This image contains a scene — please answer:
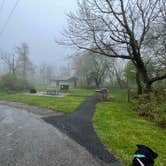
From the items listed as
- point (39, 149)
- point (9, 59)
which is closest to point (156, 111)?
point (39, 149)

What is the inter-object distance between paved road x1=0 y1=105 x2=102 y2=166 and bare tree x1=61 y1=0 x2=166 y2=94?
927 cm

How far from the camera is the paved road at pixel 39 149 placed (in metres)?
4.41

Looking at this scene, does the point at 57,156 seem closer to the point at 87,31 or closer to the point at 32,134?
the point at 32,134

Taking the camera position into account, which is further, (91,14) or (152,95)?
(91,14)

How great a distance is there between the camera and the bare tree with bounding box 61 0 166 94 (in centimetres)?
1472

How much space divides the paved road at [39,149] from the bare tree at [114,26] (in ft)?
30.4

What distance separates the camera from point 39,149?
5.27m

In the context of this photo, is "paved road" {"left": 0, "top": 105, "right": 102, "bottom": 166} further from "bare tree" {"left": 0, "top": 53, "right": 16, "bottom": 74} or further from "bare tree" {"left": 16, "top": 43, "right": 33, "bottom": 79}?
"bare tree" {"left": 16, "top": 43, "right": 33, "bottom": 79}

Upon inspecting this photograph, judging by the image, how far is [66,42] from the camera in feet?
51.4

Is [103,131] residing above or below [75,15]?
below

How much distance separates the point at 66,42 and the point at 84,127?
9.48 meters

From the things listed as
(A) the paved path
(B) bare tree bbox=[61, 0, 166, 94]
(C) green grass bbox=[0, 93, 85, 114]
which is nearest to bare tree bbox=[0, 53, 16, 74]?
(C) green grass bbox=[0, 93, 85, 114]

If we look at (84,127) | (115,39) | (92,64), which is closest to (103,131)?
(84,127)

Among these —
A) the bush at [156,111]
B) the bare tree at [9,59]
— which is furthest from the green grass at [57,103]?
the bare tree at [9,59]
